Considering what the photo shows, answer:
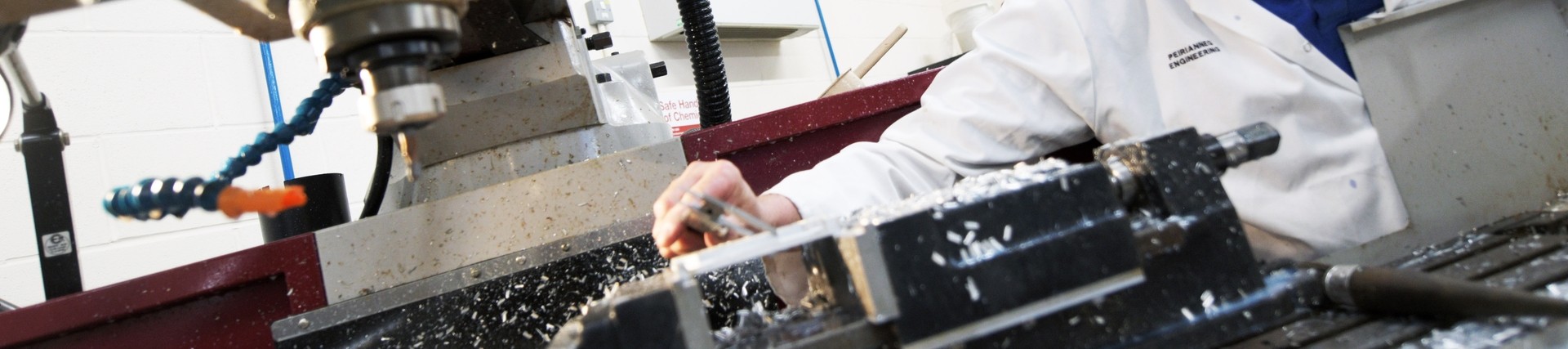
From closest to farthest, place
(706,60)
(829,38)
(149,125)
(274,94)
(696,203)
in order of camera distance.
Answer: (696,203) → (706,60) → (149,125) → (274,94) → (829,38)

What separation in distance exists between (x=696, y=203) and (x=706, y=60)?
0.53 metres

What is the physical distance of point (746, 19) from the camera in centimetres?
250

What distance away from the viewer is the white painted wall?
1.51 m

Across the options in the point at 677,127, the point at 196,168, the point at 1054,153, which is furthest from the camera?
the point at 677,127

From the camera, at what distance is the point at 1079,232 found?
1.42 feet

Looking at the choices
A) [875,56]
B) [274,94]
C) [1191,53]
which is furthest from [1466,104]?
[274,94]

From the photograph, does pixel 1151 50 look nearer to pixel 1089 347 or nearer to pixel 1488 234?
pixel 1488 234

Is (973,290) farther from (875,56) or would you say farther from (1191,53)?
(875,56)

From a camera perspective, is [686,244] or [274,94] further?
[274,94]

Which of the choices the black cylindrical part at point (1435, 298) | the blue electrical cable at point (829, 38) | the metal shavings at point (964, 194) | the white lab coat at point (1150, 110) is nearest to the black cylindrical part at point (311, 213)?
the white lab coat at point (1150, 110)

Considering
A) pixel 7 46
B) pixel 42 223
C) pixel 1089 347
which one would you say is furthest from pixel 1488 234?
pixel 42 223

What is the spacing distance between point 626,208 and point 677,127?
65.6 inches

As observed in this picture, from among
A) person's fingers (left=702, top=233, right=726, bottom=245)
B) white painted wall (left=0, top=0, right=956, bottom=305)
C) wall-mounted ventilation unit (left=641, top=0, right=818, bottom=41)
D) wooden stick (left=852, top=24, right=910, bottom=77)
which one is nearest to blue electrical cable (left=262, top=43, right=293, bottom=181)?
white painted wall (left=0, top=0, right=956, bottom=305)

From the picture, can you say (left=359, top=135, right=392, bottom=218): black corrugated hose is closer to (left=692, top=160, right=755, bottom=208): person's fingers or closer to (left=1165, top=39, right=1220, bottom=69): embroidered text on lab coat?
(left=692, top=160, right=755, bottom=208): person's fingers
